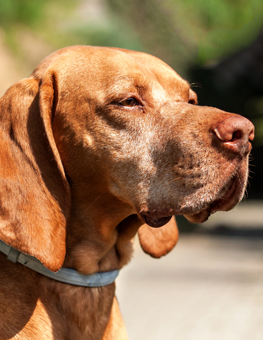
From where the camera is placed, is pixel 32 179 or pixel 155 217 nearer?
pixel 32 179

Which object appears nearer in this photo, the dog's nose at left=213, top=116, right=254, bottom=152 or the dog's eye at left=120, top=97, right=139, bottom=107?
the dog's nose at left=213, top=116, right=254, bottom=152

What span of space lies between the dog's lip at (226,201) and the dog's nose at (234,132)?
0.55 ft

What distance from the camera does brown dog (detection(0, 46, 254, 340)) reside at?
1.95m

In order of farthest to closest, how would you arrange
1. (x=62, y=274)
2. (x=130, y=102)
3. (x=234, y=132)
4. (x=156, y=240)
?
(x=156, y=240), (x=130, y=102), (x=62, y=274), (x=234, y=132)

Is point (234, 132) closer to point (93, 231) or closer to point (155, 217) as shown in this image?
point (155, 217)

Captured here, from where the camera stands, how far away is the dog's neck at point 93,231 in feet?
7.13

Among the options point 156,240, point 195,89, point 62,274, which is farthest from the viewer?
point 195,89

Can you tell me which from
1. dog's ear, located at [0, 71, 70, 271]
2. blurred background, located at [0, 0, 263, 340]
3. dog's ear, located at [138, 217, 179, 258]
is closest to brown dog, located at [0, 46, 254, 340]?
dog's ear, located at [0, 71, 70, 271]

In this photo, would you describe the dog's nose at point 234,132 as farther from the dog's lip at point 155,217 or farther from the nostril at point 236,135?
the dog's lip at point 155,217

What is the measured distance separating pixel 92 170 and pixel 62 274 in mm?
506

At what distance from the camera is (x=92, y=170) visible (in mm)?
2148

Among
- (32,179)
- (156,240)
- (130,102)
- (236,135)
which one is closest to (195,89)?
(156,240)

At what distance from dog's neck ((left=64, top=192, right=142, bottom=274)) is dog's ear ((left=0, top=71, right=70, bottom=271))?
143mm

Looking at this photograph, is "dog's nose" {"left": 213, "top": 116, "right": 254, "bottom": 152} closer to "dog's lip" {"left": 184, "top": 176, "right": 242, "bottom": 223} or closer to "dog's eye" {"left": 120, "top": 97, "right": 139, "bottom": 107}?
"dog's lip" {"left": 184, "top": 176, "right": 242, "bottom": 223}
